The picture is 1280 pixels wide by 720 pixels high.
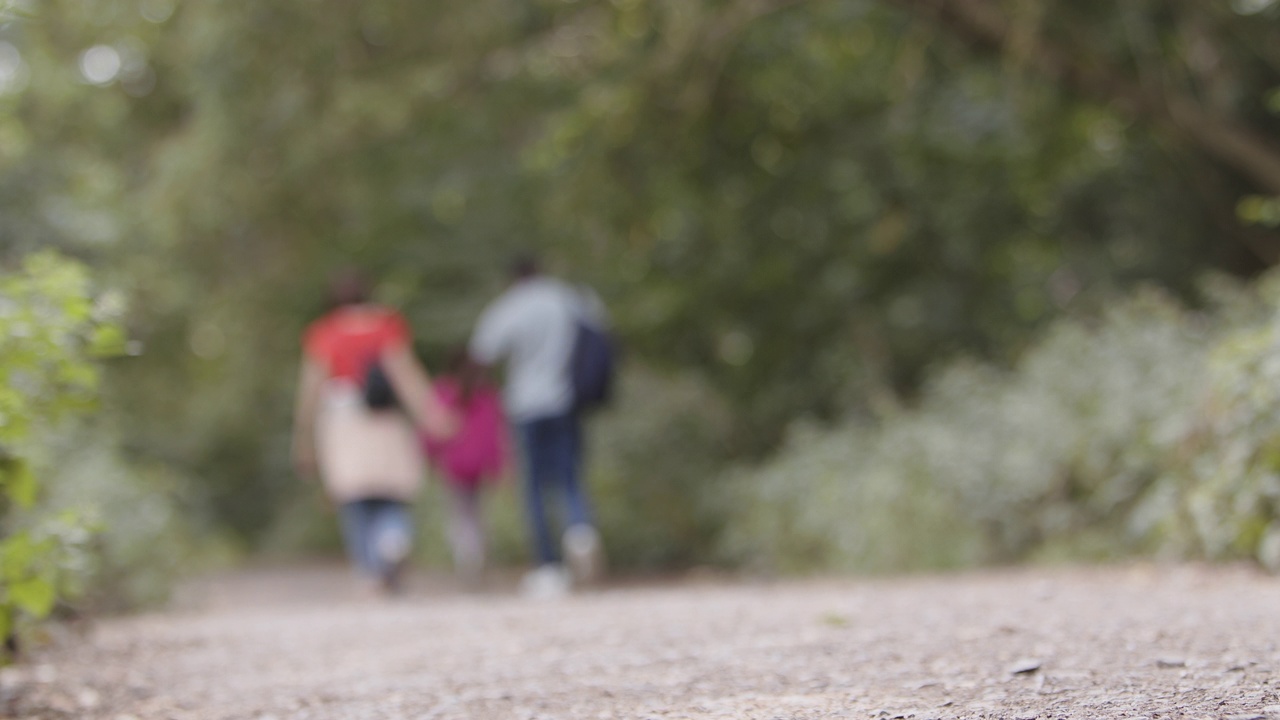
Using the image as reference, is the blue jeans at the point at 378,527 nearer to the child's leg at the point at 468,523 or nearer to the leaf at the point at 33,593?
the child's leg at the point at 468,523

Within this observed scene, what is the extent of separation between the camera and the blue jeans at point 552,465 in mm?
8875

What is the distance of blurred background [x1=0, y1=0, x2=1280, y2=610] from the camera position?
9.02 meters

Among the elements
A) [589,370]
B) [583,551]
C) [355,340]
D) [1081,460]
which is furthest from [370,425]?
[1081,460]

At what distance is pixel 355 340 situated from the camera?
29.9ft

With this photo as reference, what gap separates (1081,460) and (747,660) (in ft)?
15.7

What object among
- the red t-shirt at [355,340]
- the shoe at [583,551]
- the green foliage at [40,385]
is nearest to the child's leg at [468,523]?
the red t-shirt at [355,340]

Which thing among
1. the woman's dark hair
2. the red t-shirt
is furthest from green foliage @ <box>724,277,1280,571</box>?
the woman's dark hair

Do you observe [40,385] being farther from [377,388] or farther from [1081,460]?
[1081,460]

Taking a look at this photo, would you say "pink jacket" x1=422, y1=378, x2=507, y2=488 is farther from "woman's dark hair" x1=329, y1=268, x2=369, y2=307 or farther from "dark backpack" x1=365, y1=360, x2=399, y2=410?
"woman's dark hair" x1=329, y1=268, x2=369, y2=307

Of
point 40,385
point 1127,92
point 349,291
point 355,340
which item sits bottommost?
point 40,385

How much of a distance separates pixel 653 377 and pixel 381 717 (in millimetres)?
12087

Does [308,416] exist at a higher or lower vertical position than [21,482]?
higher

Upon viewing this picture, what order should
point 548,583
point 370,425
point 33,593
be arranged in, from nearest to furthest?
point 33,593 → point 548,583 → point 370,425

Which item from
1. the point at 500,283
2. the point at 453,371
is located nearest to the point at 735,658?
the point at 453,371
